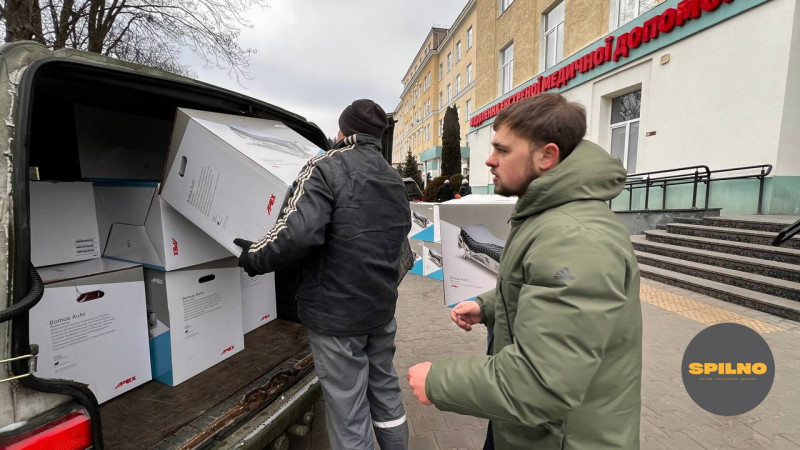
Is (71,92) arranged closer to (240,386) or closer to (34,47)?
(34,47)

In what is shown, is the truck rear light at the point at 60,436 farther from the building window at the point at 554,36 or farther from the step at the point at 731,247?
the building window at the point at 554,36

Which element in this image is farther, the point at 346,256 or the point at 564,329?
the point at 346,256

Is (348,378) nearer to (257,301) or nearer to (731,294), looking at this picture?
(257,301)

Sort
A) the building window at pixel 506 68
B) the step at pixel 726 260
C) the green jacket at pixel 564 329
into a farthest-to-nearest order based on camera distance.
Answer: the building window at pixel 506 68
the step at pixel 726 260
the green jacket at pixel 564 329

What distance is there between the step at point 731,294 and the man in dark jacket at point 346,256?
5.17m

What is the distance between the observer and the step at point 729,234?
5.67 metres

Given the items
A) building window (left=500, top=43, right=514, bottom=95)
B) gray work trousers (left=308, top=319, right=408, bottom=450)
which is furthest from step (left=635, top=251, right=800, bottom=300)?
building window (left=500, top=43, right=514, bottom=95)

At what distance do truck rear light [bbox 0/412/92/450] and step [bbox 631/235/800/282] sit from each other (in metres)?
7.00

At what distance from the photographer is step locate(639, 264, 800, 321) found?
14.5 ft

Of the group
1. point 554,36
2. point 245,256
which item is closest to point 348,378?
point 245,256

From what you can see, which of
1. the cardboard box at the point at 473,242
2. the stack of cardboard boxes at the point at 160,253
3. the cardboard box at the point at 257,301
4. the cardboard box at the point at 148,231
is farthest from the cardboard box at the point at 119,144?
the cardboard box at the point at 473,242

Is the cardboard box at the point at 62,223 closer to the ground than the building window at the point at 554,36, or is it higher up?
closer to the ground

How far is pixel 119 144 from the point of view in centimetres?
277

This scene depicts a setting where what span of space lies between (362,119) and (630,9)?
39.6ft
